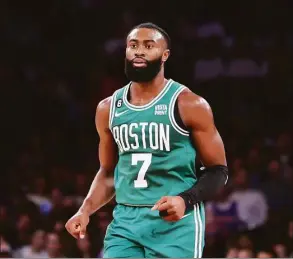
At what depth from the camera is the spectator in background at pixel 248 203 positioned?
745 cm

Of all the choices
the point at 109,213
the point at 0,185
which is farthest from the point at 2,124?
the point at 109,213

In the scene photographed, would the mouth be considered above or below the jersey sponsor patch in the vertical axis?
above

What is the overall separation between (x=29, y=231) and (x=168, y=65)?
3128 millimetres

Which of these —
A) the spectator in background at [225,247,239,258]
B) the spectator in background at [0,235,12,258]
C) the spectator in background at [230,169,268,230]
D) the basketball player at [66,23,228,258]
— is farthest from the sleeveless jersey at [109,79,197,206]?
the spectator in background at [230,169,268,230]

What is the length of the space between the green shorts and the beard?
591 millimetres

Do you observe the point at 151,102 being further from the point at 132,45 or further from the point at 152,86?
the point at 132,45

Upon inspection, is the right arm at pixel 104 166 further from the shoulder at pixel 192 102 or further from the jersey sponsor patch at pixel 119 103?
the shoulder at pixel 192 102

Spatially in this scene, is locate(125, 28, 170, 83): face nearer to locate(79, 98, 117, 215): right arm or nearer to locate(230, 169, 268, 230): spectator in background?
locate(79, 98, 117, 215): right arm

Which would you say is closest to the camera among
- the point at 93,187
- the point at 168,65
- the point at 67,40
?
the point at 93,187

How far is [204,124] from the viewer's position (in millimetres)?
3664

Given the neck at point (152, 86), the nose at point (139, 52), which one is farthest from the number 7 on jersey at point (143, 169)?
the nose at point (139, 52)

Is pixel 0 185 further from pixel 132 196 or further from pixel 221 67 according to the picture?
pixel 132 196

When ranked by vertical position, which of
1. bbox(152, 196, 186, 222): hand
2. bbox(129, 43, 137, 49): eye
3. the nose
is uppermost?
bbox(129, 43, 137, 49): eye

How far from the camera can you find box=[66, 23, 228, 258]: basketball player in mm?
3613
